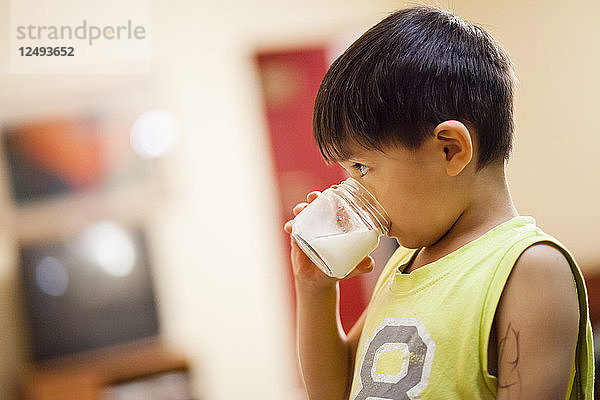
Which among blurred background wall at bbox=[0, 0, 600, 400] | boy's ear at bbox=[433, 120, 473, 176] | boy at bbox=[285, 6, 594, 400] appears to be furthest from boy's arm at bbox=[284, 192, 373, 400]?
blurred background wall at bbox=[0, 0, 600, 400]

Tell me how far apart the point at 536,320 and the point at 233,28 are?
198 centimetres

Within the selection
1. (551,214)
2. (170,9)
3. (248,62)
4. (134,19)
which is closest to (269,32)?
(248,62)

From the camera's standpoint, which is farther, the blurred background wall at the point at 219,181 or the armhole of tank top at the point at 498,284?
the blurred background wall at the point at 219,181

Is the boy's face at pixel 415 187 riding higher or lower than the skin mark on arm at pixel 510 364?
higher

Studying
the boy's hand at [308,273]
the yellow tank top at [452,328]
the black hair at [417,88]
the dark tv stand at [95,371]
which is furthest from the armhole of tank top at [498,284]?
the dark tv stand at [95,371]

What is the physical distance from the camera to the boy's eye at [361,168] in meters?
0.72

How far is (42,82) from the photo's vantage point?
88.8 inches

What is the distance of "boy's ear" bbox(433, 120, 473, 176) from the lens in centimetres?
66

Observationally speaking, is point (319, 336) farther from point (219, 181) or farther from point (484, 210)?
point (219, 181)

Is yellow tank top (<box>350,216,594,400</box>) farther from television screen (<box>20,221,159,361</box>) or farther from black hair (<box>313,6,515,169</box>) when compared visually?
television screen (<box>20,221,159,361</box>)

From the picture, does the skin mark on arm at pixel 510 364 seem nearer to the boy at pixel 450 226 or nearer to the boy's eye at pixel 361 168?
the boy at pixel 450 226

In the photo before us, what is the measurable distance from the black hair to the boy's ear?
13 millimetres

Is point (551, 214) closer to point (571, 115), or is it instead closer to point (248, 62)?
point (571, 115)

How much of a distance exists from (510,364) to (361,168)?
24 cm
